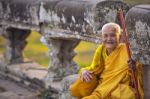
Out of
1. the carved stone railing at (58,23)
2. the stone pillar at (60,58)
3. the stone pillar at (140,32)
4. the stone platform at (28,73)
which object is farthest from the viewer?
the stone platform at (28,73)

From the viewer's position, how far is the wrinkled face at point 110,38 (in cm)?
467

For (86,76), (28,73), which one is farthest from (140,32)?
(28,73)

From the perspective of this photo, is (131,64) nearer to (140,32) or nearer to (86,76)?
(140,32)

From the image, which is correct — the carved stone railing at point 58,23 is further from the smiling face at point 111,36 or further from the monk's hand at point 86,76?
the monk's hand at point 86,76

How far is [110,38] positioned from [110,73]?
386 mm

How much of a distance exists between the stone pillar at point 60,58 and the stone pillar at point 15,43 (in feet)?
4.27

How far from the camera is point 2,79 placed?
861 centimetres

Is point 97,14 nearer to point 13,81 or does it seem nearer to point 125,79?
point 125,79

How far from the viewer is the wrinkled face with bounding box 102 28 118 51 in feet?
15.3

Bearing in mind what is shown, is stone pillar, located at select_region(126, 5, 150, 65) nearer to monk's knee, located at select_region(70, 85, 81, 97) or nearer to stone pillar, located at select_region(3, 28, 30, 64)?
monk's knee, located at select_region(70, 85, 81, 97)

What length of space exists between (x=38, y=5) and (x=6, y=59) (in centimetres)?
212

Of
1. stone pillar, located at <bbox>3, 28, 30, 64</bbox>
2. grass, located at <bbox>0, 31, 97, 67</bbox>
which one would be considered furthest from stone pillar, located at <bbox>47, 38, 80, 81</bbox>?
grass, located at <bbox>0, 31, 97, 67</bbox>

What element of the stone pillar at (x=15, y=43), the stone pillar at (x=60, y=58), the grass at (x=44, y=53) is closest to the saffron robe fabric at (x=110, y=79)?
the stone pillar at (x=60, y=58)

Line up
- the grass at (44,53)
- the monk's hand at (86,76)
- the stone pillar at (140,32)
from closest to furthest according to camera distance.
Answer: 1. the stone pillar at (140,32)
2. the monk's hand at (86,76)
3. the grass at (44,53)
